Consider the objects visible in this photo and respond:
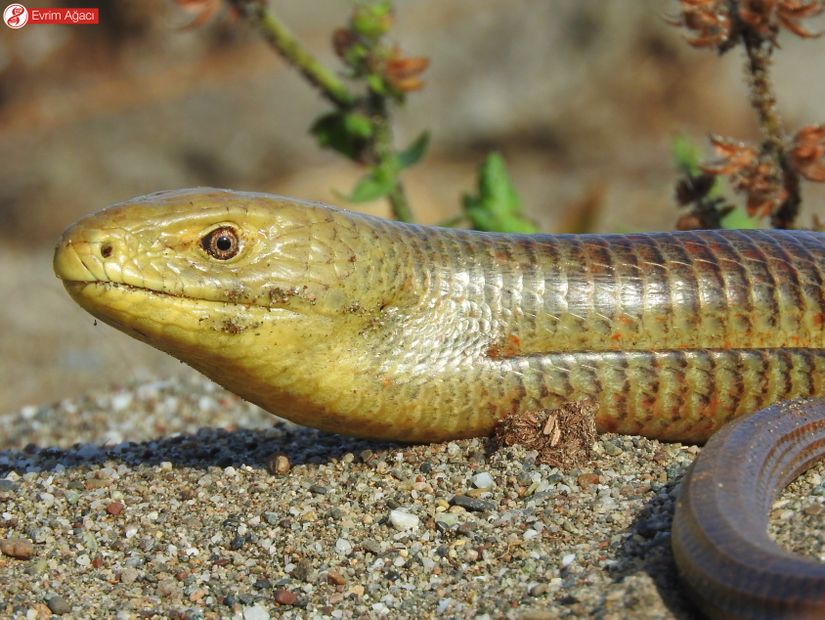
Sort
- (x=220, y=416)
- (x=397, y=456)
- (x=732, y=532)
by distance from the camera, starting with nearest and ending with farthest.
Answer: (x=732, y=532)
(x=397, y=456)
(x=220, y=416)

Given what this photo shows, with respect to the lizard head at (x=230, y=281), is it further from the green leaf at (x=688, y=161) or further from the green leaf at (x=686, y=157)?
the green leaf at (x=686, y=157)

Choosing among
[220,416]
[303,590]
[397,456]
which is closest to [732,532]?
[303,590]

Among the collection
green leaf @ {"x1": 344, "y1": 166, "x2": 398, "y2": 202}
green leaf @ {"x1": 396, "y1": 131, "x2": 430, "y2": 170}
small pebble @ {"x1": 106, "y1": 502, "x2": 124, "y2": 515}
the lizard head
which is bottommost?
small pebble @ {"x1": 106, "y1": 502, "x2": 124, "y2": 515}

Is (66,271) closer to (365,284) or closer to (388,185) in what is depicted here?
(365,284)

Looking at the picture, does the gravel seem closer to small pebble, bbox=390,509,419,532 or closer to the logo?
small pebble, bbox=390,509,419,532

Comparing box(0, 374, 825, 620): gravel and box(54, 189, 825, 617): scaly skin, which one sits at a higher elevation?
box(54, 189, 825, 617): scaly skin

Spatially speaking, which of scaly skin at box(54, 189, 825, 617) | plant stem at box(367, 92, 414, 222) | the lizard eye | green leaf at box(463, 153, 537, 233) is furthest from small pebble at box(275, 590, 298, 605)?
green leaf at box(463, 153, 537, 233)

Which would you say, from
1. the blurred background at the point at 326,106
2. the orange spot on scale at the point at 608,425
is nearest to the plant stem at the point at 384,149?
the orange spot on scale at the point at 608,425
